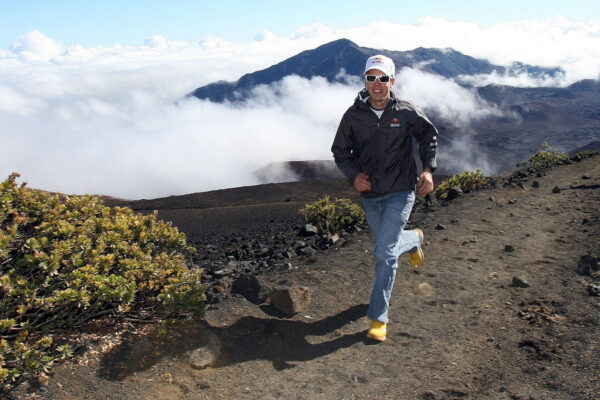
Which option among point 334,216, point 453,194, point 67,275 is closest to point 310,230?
point 334,216

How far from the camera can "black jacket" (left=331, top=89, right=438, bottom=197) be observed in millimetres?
3848

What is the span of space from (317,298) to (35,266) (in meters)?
2.43

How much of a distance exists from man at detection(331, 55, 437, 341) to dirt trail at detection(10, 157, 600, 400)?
460mm

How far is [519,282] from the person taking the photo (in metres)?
4.93

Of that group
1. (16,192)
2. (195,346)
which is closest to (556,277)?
(195,346)

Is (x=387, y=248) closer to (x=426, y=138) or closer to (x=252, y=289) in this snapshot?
(x=426, y=138)

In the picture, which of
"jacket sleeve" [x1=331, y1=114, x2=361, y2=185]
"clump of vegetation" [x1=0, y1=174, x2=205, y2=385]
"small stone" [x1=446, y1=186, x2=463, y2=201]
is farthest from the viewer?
"small stone" [x1=446, y1=186, x2=463, y2=201]

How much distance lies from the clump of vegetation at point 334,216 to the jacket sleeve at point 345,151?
4344 millimetres

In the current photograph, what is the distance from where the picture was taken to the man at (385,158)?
3.80 metres

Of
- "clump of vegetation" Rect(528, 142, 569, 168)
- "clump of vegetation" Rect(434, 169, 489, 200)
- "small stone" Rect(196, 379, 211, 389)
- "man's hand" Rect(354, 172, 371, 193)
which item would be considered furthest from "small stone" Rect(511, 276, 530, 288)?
"clump of vegetation" Rect(528, 142, 569, 168)

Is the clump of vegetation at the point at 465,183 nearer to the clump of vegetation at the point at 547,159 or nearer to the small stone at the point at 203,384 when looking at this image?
the clump of vegetation at the point at 547,159

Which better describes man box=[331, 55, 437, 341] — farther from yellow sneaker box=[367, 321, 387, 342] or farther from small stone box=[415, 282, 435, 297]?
small stone box=[415, 282, 435, 297]

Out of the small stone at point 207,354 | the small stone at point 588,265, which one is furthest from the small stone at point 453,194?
the small stone at point 207,354

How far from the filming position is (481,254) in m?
6.02
